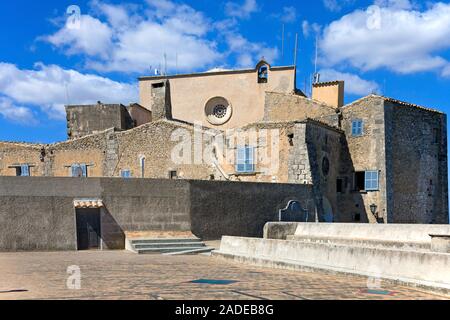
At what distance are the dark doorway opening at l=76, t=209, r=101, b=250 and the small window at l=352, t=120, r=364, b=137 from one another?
18.7m

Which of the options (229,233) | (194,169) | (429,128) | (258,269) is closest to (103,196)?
(229,233)

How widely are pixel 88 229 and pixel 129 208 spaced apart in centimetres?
172

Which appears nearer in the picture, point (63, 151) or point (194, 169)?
point (194, 169)

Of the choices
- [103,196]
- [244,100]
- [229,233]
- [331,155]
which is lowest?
[229,233]

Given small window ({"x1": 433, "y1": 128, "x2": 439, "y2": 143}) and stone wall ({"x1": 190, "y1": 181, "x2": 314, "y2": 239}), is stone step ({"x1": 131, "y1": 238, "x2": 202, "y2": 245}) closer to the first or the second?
stone wall ({"x1": 190, "y1": 181, "x2": 314, "y2": 239})

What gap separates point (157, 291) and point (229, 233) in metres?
13.6

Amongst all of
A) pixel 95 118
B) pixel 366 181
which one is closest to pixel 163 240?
pixel 366 181

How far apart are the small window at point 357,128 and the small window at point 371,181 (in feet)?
8.18

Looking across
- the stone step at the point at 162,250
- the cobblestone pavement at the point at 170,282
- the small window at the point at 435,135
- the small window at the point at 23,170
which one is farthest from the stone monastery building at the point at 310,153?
the cobblestone pavement at the point at 170,282

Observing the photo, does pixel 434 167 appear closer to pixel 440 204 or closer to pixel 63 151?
pixel 440 204

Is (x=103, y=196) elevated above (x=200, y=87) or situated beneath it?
situated beneath

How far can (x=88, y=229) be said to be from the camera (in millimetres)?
19906

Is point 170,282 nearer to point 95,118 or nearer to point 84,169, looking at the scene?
point 84,169

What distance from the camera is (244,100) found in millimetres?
42781
